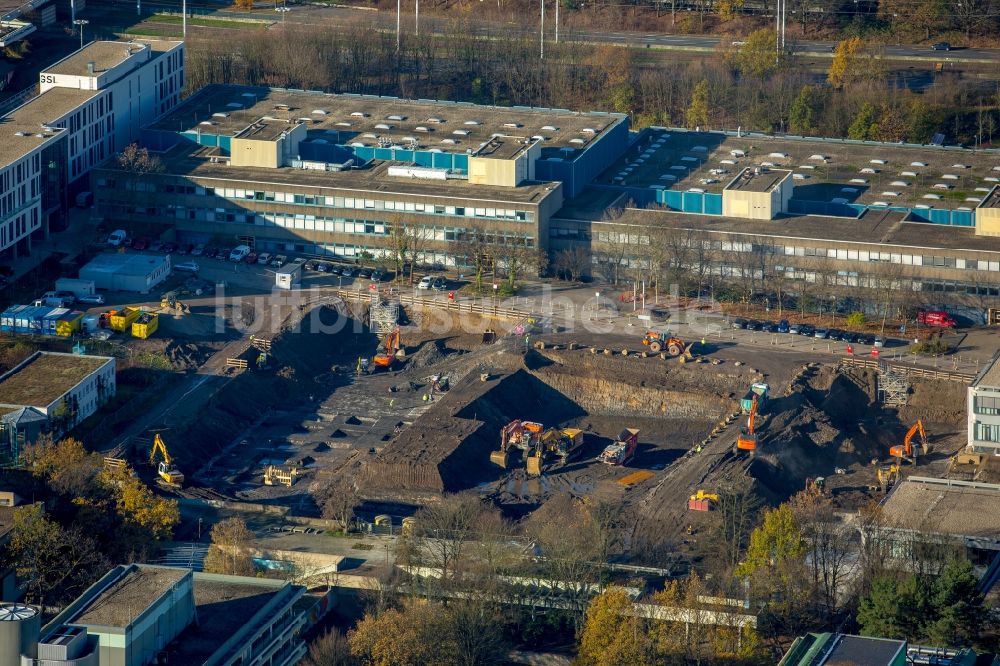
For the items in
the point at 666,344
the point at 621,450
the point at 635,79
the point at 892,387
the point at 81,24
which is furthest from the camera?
the point at 635,79

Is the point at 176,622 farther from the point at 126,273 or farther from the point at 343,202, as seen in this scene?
the point at 343,202

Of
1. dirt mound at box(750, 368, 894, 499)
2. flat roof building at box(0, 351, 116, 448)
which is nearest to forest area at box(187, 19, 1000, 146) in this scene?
dirt mound at box(750, 368, 894, 499)

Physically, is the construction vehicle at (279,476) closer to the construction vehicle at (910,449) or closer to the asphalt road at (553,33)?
the construction vehicle at (910,449)

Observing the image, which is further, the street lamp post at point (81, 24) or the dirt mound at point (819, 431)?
the street lamp post at point (81, 24)

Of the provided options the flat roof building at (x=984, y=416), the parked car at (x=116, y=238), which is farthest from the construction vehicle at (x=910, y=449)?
the parked car at (x=116, y=238)

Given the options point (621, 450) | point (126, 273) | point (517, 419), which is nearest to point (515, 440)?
Answer: point (517, 419)

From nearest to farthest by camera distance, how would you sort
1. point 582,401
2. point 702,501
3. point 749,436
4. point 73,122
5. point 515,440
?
point 702,501 < point 749,436 < point 515,440 < point 582,401 < point 73,122

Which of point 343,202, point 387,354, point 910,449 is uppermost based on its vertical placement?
point 343,202
